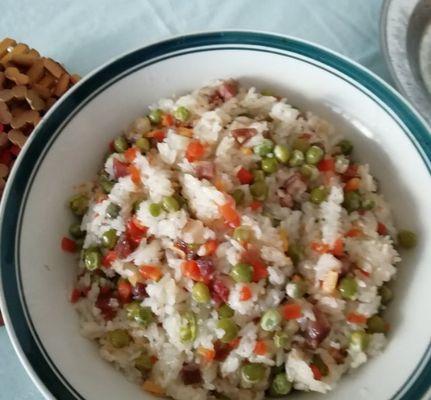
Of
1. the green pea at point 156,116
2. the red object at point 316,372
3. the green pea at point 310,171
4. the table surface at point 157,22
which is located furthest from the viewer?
the table surface at point 157,22

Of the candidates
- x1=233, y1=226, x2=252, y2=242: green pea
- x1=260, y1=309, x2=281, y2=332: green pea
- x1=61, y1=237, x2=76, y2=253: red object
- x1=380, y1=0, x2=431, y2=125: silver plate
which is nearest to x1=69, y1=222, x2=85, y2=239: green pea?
x1=61, y1=237, x2=76, y2=253: red object

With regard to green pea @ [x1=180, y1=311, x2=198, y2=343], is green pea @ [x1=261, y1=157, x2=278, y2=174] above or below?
above

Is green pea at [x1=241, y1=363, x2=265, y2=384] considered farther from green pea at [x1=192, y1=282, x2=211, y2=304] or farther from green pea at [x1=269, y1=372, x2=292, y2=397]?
green pea at [x1=192, y1=282, x2=211, y2=304]

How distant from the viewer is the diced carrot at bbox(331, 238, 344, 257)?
1.54m

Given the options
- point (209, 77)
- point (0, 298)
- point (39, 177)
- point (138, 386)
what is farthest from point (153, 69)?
point (138, 386)

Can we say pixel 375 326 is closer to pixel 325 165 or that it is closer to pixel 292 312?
pixel 292 312

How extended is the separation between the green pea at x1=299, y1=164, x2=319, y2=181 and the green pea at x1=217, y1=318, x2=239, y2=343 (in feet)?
1.45

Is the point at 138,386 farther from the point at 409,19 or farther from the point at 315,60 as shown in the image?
the point at 409,19

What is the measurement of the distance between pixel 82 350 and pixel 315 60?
0.97 metres

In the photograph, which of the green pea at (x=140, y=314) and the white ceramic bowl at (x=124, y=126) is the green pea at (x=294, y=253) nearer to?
the white ceramic bowl at (x=124, y=126)

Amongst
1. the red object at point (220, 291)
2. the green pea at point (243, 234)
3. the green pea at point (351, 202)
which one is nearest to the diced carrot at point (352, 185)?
the green pea at point (351, 202)

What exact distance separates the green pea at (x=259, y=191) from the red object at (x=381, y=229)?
31cm

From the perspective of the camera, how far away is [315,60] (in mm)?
1714

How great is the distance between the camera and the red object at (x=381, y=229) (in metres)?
1.64
